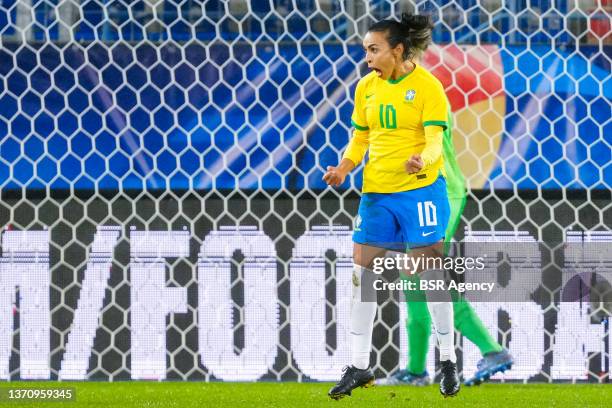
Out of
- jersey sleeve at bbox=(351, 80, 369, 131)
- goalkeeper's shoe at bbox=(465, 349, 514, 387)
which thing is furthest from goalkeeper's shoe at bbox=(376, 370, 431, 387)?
jersey sleeve at bbox=(351, 80, 369, 131)

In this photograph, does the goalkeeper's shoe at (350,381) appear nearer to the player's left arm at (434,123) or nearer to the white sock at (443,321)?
the white sock at (443,321)

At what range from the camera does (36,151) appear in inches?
161

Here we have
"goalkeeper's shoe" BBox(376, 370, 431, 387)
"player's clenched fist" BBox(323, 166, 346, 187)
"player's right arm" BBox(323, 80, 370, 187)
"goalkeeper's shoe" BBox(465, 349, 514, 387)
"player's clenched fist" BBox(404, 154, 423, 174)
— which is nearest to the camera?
"player's clenched fist" BBox(404, 154, 423, 174)

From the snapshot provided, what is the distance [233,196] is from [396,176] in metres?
0.75

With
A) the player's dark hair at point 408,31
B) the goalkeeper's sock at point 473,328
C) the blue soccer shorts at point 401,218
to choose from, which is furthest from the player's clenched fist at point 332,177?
the goalkeeper's sock at point 473,328

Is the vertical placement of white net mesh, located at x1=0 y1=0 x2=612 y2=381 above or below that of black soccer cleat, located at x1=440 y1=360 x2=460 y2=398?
above

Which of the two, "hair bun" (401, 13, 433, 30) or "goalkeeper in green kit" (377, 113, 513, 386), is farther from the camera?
"goalkeeper in green kit" (377, 113, 513, 386)

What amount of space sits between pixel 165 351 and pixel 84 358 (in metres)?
0.25

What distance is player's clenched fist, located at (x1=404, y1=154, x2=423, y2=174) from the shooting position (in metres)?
3.19

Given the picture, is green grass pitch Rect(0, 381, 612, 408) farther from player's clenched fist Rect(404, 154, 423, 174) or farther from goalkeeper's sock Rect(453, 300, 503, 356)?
player's clenched fist Rect(404, 154, 423, 174)

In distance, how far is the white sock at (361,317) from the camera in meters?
3.51

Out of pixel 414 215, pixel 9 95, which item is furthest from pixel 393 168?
pixel 9 95

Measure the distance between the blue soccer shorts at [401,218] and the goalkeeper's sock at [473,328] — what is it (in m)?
0.52

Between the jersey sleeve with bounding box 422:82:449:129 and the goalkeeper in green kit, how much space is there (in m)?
0.44
